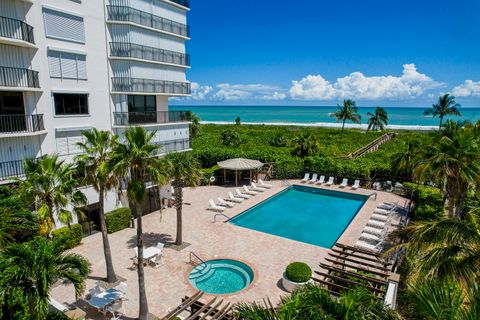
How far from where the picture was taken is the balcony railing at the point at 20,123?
1564 centimetres

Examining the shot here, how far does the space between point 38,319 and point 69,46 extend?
1591cm

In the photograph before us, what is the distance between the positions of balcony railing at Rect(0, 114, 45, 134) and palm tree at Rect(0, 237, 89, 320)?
11011 millimetres

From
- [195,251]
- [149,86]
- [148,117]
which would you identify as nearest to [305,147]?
[148,117]

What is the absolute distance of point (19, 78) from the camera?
1576cm

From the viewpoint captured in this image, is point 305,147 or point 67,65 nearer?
point 67,65

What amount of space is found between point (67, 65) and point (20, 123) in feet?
13.9

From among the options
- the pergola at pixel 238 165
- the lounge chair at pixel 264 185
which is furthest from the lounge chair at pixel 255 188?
the pergola at pixel 238 165

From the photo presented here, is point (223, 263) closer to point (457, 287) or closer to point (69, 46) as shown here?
point (457, 287)

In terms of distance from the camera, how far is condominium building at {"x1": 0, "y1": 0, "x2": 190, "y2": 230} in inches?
622

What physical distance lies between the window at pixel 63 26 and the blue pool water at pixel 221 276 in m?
14.9

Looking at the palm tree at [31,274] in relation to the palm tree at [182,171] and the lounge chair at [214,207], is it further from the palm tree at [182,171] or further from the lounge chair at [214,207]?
the lounge chair at [214,207]

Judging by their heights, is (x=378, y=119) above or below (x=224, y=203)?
above

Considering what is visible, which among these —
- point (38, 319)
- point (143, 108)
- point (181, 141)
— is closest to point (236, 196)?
point (181, 141)

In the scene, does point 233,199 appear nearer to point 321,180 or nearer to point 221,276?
point 321,180
